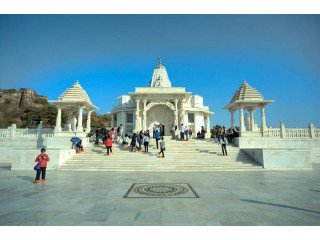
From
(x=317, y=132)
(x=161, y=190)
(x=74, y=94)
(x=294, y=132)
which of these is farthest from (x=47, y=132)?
(x=317, y=132)

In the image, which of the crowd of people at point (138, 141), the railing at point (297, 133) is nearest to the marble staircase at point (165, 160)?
the crowd of people at point (138, 141)

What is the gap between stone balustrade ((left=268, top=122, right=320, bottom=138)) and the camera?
61.0 feet

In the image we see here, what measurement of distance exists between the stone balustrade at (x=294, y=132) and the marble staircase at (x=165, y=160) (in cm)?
560

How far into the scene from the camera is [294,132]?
62.0 ft

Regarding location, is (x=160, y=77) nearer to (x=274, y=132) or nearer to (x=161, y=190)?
(x=274, y=132)

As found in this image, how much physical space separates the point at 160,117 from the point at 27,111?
44589mm

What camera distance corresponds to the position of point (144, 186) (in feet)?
24.0

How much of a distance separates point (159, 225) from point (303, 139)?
1902 centimetres

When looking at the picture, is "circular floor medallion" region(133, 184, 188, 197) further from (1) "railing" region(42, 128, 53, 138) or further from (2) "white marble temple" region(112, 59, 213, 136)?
(2) "white marble temple" region(112, 59, 213, 136)

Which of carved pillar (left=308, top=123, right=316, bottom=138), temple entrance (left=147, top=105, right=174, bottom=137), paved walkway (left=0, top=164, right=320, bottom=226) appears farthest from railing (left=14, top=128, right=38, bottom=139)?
carved pillar (left=308, top=123, right=316, bottom=138)

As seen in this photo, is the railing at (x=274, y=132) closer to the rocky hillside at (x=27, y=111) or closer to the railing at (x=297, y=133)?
the railing at (x=297, y=133)

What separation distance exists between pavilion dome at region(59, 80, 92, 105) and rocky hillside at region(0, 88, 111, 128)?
37.0m

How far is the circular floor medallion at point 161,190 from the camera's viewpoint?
6.19 m
